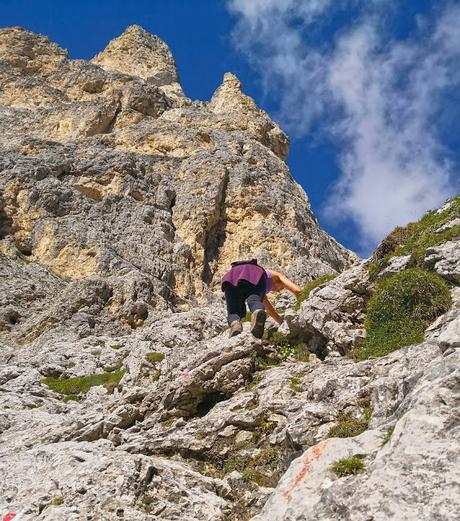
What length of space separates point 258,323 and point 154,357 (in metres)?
6.78

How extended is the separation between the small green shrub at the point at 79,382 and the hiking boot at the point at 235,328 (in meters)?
7.23

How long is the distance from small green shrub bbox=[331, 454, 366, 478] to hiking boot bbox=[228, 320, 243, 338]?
8.03m

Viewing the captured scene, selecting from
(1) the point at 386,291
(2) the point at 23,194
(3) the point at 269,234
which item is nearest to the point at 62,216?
(2) the point at 23,194

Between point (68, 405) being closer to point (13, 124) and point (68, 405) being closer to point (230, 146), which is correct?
point (230, 146)

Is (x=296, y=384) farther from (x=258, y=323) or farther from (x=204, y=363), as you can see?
(x=258, y=323)

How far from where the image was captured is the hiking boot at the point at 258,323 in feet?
45.6

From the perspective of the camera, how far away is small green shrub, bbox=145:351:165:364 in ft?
63.5

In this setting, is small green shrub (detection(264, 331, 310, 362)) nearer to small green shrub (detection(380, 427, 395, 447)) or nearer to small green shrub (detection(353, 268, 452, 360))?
small green shrub (detection(353, 268, 452, 360))

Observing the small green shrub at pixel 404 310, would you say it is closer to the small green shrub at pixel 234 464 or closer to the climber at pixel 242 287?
the climber at pixel 242 287

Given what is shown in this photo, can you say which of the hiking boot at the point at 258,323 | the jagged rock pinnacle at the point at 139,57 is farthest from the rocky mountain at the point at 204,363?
the jagged rock pinnacle at the point at 139,57

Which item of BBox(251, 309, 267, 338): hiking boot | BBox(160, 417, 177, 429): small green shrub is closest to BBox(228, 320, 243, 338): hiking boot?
BBox(251, 309, 267, 338): hiking boot

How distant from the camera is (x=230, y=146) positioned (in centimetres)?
5981

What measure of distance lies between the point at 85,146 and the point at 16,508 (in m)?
53.2

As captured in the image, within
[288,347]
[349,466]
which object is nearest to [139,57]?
[288,347]
